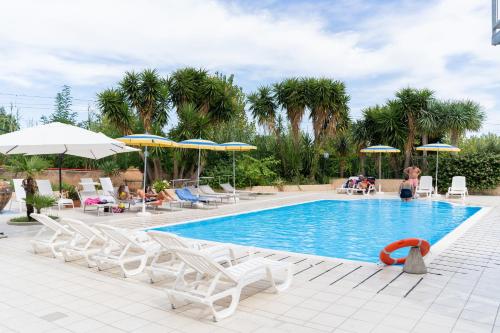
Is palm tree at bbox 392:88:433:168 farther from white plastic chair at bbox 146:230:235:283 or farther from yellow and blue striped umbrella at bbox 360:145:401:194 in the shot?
white plastic chair at bbox 146:230:235:283

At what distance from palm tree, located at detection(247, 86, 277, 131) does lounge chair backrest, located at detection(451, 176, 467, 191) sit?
901cm

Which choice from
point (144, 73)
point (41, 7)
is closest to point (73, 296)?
point (41, 7)

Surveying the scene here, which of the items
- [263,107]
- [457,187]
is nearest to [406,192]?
[457,187]

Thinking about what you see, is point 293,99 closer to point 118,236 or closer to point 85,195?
point 85,195

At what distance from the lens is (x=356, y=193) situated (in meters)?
20.7

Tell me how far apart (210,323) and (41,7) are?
11704mm

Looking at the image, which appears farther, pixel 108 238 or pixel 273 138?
pixel 273 138

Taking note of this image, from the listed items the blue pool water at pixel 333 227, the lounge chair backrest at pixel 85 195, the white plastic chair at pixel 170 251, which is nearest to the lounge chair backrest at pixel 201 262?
the white plastic chair at pixel 170 251

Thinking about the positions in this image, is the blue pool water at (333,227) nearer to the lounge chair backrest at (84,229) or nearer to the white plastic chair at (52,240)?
the white plastic chair at (52,240)

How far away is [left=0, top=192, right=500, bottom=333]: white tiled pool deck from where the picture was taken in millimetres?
3836

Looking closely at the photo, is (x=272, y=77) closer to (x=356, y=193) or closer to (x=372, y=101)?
(x=372, y=101)

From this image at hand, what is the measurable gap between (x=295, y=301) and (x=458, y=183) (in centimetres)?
1620

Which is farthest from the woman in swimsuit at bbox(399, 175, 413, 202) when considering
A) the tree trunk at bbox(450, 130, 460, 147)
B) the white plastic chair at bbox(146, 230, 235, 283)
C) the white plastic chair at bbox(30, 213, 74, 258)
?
the white plastic chair at bbox(30, 213, 74, 258)

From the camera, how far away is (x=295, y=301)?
14.8 ft
